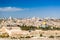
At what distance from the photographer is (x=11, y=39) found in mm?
24578

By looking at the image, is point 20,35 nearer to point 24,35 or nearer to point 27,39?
point 24,35

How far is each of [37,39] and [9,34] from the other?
18.0 feet

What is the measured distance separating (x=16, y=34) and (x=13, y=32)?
776 millimetres

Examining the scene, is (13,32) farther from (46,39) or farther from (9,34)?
(46,39)

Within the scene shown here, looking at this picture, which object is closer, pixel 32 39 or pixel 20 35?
pixel 32 39

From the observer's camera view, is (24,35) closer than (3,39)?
No

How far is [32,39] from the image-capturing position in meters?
24.4

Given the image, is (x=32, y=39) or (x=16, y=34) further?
(x=16, y=34)

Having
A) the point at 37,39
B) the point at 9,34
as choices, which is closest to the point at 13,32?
the point at 9,34

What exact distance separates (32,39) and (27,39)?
61 cm

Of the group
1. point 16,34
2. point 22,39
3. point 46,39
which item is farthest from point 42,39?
point 16,34

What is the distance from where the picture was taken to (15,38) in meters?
25.4

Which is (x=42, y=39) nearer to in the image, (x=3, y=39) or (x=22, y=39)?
(x=22, y=39)

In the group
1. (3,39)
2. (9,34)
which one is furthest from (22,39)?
(9,34)
